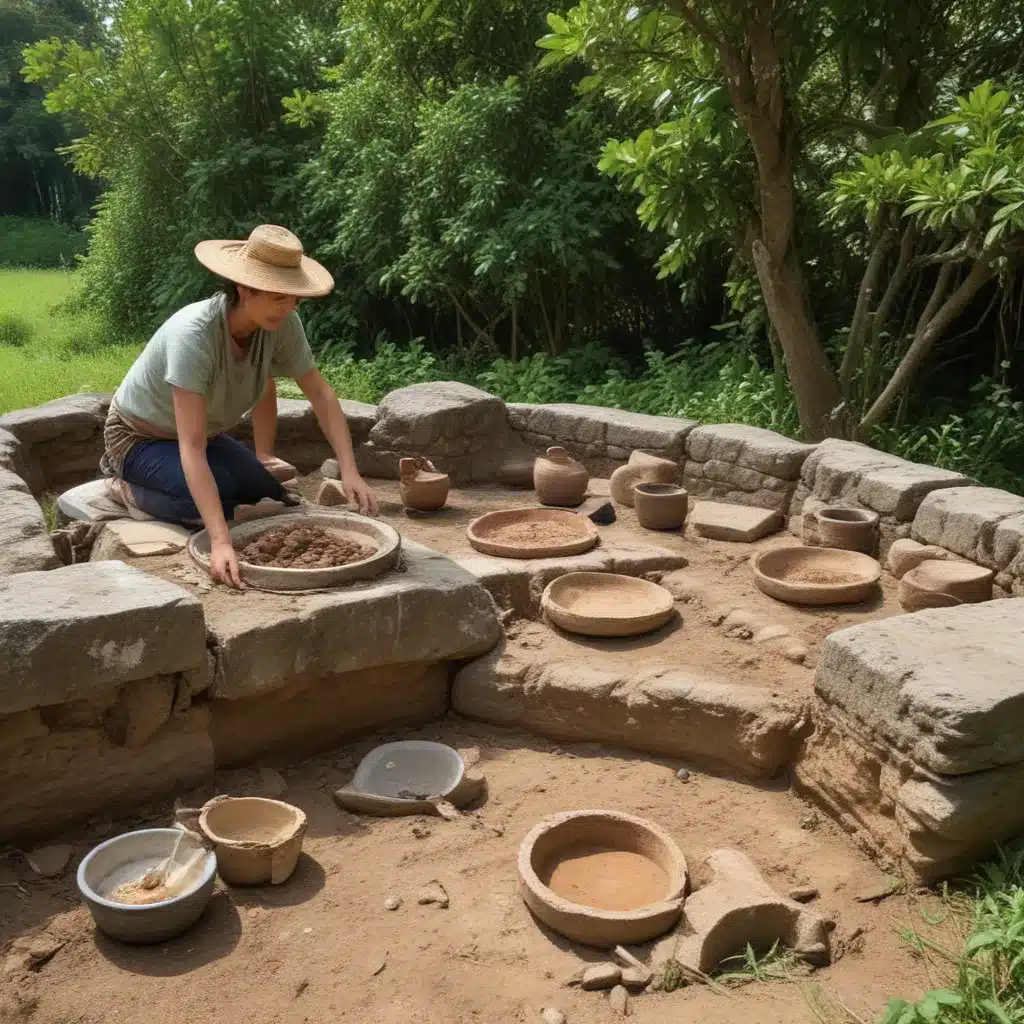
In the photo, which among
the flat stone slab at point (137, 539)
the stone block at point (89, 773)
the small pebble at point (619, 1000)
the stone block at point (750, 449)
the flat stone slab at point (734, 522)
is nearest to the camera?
the small pebble at point (619, 1000)

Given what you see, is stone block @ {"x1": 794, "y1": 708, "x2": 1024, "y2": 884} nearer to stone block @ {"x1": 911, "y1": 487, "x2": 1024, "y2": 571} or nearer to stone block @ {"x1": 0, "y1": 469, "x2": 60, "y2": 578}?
stone block @ {"x1": 911, "y1": 487, "x2": 1024, "y2": 571}

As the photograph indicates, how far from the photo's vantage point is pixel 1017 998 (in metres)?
1.98

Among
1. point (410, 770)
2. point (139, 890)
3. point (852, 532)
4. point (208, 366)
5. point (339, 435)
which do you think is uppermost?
point (208, 366)

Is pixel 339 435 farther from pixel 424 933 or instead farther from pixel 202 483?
pixel 424 933

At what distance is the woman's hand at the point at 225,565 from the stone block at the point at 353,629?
0.08 meters

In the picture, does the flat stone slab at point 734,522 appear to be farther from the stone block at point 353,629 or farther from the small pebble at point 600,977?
the small pebble at point 600,977

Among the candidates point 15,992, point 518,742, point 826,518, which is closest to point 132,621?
point 15,992

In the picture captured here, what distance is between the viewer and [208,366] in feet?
11.7

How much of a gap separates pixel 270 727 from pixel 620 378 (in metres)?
5.06

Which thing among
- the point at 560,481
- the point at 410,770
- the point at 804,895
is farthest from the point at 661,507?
the point at 804,895

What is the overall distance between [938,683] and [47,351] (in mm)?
9968

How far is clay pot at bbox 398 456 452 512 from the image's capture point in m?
4.93

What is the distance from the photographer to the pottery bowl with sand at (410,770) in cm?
315

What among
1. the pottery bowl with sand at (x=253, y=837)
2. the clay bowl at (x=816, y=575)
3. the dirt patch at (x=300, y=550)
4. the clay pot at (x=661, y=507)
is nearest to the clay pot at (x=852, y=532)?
the clay bowl at (x=816, y=575)
